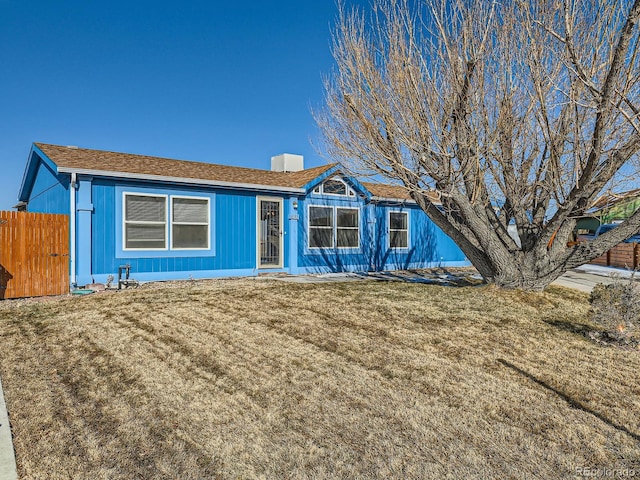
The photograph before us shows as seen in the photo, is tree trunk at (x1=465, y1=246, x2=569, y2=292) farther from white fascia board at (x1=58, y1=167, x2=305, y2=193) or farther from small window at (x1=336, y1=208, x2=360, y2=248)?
white fascia board at (x1=58, y1=167, x2=305, y2=193)

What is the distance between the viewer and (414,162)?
321 inches

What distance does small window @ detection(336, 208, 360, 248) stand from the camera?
13.9 m

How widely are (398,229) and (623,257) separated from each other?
9.44 metres

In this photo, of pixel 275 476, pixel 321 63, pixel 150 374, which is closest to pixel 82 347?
pixel 150 374

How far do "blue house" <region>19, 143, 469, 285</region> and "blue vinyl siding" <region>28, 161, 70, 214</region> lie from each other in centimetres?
3

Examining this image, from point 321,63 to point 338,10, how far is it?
Answer: 1.09 meters

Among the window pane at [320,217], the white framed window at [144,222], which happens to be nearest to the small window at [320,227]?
the window pane at [320,217]

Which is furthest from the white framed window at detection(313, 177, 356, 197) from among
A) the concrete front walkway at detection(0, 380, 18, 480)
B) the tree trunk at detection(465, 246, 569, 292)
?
the concrete front walkway at detection(0, 380, 18, 480)

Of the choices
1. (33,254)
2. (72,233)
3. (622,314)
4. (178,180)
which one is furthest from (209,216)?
(622,314)

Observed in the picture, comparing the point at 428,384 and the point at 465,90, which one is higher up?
the point at 465,90

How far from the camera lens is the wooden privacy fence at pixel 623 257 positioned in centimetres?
1562

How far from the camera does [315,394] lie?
3.64m

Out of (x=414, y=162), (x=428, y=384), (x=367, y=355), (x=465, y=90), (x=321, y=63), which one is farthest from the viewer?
(x=321, y=63)

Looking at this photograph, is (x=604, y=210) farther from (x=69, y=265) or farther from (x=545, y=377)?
(x=69, y=265)
